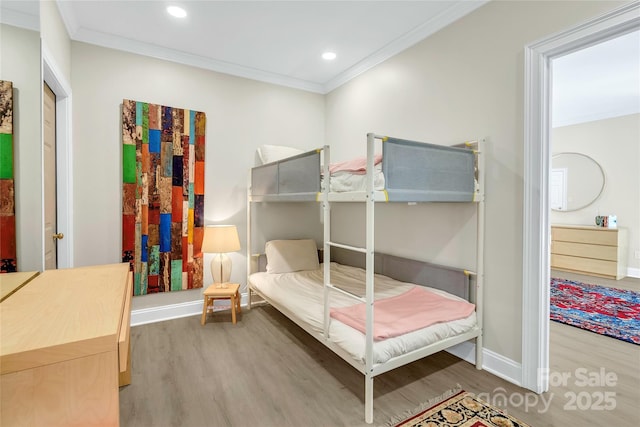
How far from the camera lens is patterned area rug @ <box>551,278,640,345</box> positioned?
2.84 meters

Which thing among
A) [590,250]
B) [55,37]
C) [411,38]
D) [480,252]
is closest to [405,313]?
[480,252]

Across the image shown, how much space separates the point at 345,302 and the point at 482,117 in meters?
1.70

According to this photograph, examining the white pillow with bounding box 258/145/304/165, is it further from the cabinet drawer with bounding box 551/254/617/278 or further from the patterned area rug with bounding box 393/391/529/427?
the cabinet drawer with bounding box 551/254/617/278

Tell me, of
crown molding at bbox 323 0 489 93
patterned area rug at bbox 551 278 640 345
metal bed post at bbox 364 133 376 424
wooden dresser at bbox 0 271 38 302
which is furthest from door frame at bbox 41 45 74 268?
patterned area rug at bbox 551 278 640 345

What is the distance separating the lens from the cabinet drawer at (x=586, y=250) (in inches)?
181

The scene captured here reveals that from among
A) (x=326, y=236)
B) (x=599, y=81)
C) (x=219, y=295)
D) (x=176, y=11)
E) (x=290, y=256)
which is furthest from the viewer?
(x=599, y=81)

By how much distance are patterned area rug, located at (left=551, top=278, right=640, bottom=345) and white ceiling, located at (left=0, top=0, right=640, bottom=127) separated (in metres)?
2.61

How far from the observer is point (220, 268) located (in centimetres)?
334

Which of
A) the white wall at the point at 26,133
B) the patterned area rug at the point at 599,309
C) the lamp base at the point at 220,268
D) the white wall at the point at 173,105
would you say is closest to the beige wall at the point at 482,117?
the white wall at the point at 173,105

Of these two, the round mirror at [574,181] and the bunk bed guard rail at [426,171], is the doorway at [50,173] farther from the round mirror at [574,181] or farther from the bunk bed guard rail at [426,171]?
the round mirror at [574,181]

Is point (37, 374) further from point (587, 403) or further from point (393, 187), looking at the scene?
point (587, 403)

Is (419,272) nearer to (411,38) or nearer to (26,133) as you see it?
(411,38)

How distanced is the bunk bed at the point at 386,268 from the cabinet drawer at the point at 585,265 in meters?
3.99

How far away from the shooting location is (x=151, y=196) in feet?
9.91
